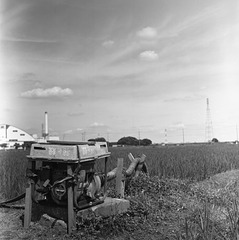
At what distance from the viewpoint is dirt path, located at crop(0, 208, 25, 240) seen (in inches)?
152

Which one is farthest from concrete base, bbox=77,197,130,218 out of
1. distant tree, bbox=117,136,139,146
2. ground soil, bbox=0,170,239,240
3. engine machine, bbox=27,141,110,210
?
distant tree, bbox=117,136,139,146

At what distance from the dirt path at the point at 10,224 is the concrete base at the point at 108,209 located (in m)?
0.78

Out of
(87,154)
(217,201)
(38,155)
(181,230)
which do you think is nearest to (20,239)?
(38,155)

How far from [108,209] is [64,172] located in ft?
2.74

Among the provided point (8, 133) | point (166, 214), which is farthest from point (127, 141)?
point (166, 214)

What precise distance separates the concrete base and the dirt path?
0.78m

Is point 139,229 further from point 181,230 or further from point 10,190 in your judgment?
point 10,190

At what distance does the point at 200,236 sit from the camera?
311 cm

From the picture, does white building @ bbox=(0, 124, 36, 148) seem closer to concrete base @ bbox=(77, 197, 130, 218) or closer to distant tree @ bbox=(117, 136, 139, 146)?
concrete base @ bbox=(77, 197, 130, 218)

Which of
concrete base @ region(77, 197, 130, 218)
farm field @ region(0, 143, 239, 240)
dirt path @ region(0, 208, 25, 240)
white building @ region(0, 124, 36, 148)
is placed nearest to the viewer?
farm field @ region(0, 143, 239, 240)

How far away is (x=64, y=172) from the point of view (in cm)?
393

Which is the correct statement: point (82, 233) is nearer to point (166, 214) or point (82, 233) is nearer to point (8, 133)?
point (166, 214)

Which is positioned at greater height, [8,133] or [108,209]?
[8,133]

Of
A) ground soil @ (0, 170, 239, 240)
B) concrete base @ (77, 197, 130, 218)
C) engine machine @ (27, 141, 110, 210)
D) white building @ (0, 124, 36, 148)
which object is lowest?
ground soil @ (0, 170, 239, 240)
